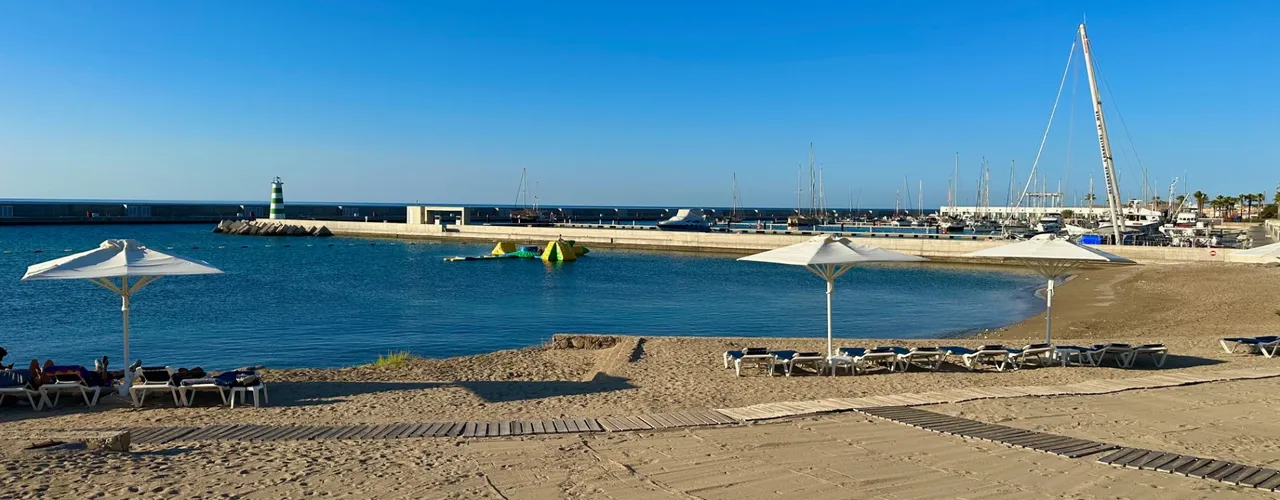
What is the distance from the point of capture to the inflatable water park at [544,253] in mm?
50713

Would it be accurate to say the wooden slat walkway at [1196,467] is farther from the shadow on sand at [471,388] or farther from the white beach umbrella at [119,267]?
the white beach umbrella at [119,267]

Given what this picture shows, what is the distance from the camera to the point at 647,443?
26.8 feet

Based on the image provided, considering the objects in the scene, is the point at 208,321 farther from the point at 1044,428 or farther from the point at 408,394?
the point at 1044,428

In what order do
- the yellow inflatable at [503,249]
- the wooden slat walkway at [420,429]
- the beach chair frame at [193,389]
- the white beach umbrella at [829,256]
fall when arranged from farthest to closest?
the yellow inflatable at [503,249] → the white beach umbrella at [829,256] → the beach chair frame at [193,389] → the wooden slat walkway at [420,429]

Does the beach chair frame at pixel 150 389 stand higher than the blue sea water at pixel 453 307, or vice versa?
the beach chair frame at pixel 150 389

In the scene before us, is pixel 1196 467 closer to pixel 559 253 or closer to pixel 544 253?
pixel 559 253

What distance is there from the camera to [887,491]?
21.7 feet

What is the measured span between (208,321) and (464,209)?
55385 millimetres

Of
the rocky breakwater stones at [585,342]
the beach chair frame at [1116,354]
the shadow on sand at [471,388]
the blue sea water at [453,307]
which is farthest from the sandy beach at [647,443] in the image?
the blue sea water at [453,307]

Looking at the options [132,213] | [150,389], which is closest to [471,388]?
[150,389]

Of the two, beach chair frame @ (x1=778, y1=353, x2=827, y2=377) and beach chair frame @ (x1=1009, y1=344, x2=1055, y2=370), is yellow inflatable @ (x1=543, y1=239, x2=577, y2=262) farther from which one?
beach chair frame @ (x1=1009, y1=344, x2=1055, y2=370)

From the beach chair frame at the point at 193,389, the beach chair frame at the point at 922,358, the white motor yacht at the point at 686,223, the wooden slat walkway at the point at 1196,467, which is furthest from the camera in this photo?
the white motor yacht at the point at 686,223

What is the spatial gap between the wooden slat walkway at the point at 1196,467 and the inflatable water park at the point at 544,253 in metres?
43.5

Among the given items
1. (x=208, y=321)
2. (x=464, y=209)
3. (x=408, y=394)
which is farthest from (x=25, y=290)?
(x=464, y=209)
